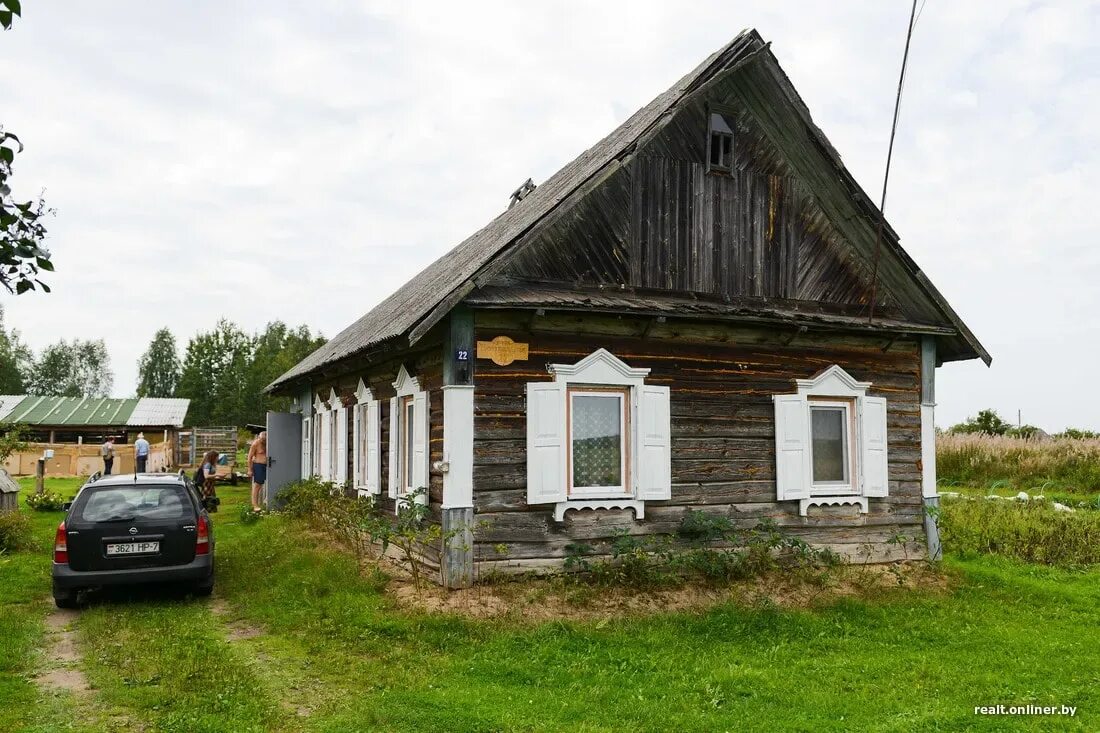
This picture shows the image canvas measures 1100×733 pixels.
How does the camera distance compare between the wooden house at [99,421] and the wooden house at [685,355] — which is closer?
the wooden house at [685,355]

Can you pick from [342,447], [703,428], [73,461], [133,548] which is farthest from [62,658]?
[73,461]

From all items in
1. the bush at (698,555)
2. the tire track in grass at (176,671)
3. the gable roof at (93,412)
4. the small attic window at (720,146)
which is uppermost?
the small attic window at (720,146)

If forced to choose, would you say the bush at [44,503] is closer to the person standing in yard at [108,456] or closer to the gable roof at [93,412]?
the person standing in yard at [108,456]

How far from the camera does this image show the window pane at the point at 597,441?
9641 mm

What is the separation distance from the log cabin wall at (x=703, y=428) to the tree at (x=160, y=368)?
83.5m

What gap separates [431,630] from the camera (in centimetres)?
780

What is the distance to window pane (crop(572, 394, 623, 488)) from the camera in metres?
9.64

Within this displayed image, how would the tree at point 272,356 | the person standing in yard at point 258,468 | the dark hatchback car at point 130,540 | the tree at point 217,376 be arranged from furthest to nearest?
the tree at point 217,376 → the tree at point 272,356 → the person standing in yard at point 258,468 → the dark hatchback car at point 130,540

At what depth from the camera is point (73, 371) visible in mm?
90500

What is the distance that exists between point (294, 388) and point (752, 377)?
13.4 metres

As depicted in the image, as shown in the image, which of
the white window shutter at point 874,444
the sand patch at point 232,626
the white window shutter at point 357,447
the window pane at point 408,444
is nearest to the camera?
the sand patch at point 232,626

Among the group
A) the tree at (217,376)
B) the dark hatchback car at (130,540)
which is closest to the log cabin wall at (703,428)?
the dark hatchback car at (130,540)

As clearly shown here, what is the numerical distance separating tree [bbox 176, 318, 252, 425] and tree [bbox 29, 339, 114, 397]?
63.5 ft

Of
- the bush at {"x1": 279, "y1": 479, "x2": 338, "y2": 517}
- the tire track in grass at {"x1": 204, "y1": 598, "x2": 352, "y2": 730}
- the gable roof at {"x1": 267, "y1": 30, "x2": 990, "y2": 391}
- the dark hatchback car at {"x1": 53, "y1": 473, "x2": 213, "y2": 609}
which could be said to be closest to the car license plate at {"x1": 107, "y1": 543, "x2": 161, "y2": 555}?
the dark hatchback car at {"x1": 53, "y1": 473, "x2": 213, "y2": 609}
